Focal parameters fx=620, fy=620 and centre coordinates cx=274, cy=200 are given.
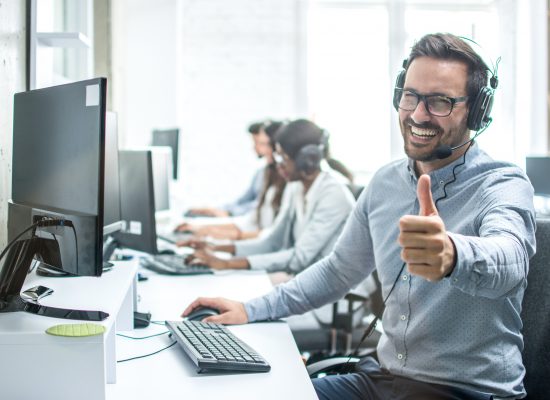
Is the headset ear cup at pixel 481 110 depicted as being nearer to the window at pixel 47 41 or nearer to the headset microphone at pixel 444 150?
the headset microphone at pixel 444 150

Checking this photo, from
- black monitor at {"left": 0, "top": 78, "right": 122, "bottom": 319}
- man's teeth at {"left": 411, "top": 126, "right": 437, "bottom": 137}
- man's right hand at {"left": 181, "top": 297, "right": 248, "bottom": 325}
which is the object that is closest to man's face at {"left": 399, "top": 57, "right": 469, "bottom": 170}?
man's teeth at {"left": 411, "top": 126, "right": 437, "bottom": 137}

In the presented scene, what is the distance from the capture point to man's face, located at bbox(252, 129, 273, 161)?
13.7ft

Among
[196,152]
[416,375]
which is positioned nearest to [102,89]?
[416,375]

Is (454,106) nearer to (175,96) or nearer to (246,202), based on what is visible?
(246,202)

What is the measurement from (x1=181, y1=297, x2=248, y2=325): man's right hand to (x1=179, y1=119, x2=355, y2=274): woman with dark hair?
746 millimetres

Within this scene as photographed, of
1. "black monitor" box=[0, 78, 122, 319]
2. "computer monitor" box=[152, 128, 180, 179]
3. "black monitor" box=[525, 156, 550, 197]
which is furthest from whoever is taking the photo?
"computer monitor" box=[152, 128, 180, 179]

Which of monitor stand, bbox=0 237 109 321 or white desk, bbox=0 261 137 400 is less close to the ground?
monitor stand, bbox=0 237 109 321

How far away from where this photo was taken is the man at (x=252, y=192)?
4.43 metres

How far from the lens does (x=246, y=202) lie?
4.88 m

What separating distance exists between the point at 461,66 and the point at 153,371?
Result: 0.91m

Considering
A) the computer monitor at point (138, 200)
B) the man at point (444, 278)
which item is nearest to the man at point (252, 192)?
the computer monitor at point (138, 200)

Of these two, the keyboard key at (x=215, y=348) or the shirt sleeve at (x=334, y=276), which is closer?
the keyboard key at (x=215, y=348)

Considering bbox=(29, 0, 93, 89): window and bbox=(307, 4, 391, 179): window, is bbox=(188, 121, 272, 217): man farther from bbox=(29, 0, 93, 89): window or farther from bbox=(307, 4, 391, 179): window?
bbox=(29, 0, 93, 89): window

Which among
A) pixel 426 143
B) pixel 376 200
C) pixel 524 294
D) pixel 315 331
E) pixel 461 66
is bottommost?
pixel 315 331
